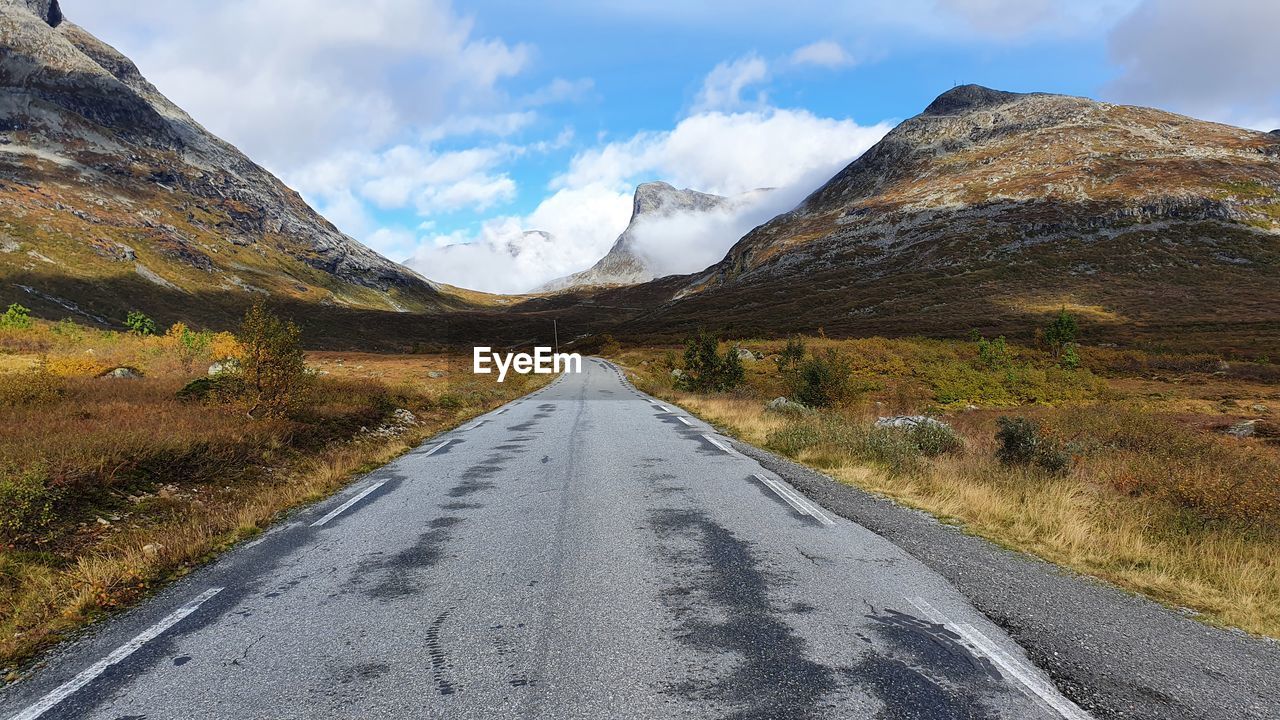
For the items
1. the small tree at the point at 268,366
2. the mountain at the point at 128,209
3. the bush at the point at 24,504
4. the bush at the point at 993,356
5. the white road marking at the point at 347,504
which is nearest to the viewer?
the bush at the point at 24,504

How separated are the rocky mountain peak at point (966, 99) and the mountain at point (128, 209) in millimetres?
172853

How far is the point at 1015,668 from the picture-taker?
11.3ft

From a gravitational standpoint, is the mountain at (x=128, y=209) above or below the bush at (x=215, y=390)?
above

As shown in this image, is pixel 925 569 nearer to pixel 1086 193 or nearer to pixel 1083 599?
pixel 1083 599

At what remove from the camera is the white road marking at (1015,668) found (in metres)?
3.08

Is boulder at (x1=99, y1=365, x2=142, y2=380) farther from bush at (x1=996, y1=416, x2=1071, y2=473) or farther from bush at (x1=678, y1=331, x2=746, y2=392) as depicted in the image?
bush at (x1=996, y1=416, x2=1071, y2=473)

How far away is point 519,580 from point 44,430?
8579 mm

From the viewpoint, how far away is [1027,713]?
3.04 meters

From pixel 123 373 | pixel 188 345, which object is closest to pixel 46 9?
pixel 188 345

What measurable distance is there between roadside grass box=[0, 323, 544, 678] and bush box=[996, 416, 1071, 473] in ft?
38.2

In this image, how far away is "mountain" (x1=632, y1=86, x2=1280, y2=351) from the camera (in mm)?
67812

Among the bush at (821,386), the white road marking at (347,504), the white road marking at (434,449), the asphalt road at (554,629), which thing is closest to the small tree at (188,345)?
the white road marking at (434,449)

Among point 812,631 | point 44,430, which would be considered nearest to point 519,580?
point 812,631

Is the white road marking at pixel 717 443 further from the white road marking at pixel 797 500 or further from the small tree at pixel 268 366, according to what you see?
the small tree at pixel 268 366
